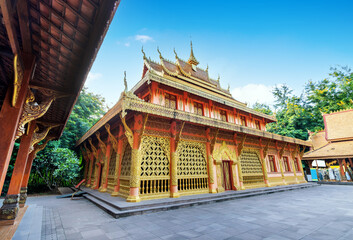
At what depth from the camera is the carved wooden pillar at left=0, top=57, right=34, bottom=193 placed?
8.02 feet

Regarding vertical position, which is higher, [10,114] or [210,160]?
[10,114]

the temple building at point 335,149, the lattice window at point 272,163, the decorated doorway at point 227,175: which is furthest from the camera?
the temple building at point 335,149

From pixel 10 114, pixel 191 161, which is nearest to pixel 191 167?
pixel 191 161

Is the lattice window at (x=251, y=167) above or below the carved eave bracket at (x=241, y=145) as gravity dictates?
below

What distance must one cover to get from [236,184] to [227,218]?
5432mm

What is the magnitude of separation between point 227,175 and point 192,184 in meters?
2.89

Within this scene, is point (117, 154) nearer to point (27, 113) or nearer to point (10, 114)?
point (27, 113)

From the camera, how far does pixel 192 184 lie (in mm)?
7926

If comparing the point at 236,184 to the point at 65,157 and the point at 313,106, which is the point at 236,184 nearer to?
the point at 65,157

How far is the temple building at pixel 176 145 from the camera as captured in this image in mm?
6762

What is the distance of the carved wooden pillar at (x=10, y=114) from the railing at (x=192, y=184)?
6278 millimetres

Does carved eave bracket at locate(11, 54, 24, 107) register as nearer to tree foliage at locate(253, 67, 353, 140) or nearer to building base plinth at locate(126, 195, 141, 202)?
building base plinth at locate(126, 195, 141, 202)

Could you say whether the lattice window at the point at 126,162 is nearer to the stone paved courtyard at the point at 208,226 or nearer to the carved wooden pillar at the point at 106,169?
the carved wooden pillar at the point at 106,169

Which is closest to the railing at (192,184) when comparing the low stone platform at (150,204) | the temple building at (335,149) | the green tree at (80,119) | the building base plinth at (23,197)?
the low stone platform at (150,204)
